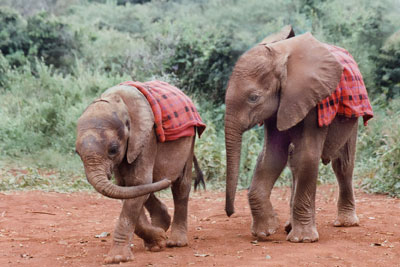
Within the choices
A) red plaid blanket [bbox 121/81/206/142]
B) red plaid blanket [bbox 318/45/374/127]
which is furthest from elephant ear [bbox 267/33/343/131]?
red plaid blanket [bbox 121/81/206/142]

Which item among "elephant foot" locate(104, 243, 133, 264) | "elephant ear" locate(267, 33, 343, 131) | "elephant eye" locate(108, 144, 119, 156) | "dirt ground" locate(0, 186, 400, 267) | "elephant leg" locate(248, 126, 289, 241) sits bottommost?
"dirt ground" locate(0, 186, 400, 267)

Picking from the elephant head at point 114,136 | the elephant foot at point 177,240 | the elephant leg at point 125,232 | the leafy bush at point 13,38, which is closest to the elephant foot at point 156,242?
the elephant foot at point 177,240

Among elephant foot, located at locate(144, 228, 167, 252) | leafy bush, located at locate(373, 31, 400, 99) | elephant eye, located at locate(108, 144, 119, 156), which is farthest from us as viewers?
leafy bush, located at locate(373, 31, 400, 99)

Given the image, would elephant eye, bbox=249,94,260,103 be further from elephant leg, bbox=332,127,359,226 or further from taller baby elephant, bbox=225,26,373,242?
elephant leg, bbox=332,127,359,226

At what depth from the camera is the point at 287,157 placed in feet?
20.5

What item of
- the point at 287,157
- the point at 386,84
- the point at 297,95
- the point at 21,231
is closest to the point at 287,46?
the point at 297,95

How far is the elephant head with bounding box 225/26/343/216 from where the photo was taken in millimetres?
5496

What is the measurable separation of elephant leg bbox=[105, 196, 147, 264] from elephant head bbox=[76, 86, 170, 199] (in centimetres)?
33

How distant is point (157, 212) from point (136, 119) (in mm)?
1363

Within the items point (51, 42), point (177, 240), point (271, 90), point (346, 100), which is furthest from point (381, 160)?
point (51, 42)

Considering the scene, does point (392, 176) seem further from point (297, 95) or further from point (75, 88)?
point (75, 88)

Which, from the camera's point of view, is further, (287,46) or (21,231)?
(21,231)

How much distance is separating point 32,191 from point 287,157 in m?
4.43

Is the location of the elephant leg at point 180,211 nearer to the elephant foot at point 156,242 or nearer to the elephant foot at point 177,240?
the elephant foot at point 177,240
